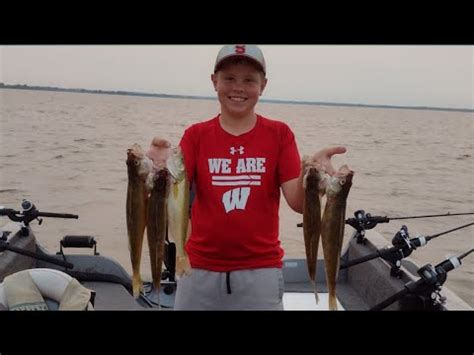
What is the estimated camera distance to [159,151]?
281cm

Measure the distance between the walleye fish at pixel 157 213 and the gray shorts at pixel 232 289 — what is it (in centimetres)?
36

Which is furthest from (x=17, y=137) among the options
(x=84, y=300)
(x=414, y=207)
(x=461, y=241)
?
(x=84, y=300)

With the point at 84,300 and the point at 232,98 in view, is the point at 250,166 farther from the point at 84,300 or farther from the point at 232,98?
the point at 84,300

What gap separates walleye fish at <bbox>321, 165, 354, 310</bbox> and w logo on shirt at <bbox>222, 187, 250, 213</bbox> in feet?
1.54

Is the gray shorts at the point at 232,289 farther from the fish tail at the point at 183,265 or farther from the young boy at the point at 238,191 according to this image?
the fish tail at the point at 183,265

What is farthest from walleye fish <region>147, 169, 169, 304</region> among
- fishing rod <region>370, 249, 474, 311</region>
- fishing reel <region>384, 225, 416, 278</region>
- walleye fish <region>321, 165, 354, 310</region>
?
fishing reel <region>384, 225, 416, 278</region>

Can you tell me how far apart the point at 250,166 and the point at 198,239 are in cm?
51

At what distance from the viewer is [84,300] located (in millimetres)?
3393

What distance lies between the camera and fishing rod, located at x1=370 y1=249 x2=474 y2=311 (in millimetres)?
4180

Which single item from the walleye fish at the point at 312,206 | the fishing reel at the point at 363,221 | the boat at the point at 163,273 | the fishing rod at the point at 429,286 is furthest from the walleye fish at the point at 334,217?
the fishing reel at the point at 363,221

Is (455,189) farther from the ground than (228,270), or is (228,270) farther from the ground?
(228,270)

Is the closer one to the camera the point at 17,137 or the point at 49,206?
the point at 49,206

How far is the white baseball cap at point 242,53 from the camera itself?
9.44ft

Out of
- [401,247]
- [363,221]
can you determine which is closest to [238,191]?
[401,247]
